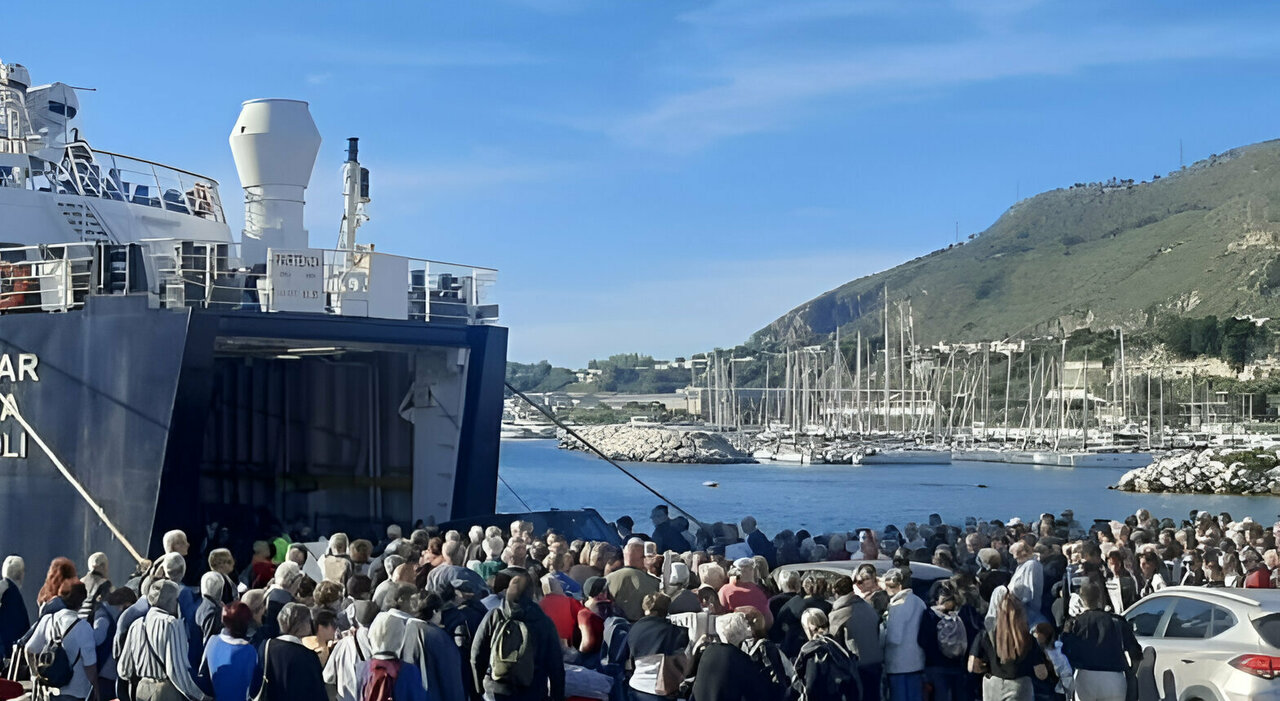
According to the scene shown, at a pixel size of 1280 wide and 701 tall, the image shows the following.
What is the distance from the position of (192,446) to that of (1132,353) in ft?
592

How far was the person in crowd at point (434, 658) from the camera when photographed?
744cm

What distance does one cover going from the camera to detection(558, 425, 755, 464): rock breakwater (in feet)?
Answer: 398

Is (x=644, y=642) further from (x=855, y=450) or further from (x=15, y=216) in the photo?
(x=855, y=450)

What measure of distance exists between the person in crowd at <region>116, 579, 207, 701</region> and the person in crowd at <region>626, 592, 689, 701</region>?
235 centimetres

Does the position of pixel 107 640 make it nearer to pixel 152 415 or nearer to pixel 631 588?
pixel 631 588

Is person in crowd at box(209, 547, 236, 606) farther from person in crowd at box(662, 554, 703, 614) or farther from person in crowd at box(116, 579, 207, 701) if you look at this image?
person in crowd at box(662, 554, 703, 614)

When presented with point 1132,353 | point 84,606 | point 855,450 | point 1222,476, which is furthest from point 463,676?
point 1132,353

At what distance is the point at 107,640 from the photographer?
8398 millimetres

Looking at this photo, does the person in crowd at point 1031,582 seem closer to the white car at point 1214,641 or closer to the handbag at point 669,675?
the white car at point 1214,641

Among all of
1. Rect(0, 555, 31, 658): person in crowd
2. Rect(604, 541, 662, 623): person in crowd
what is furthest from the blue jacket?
Rect(604, 541, 662, 623): person in crowd

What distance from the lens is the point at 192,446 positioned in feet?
46.5

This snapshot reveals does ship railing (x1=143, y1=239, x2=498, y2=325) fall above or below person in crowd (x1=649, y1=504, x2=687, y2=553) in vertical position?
above

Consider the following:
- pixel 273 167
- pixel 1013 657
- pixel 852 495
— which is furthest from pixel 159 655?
pixel 852 495

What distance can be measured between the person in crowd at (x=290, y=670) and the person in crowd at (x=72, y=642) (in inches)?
72.2
